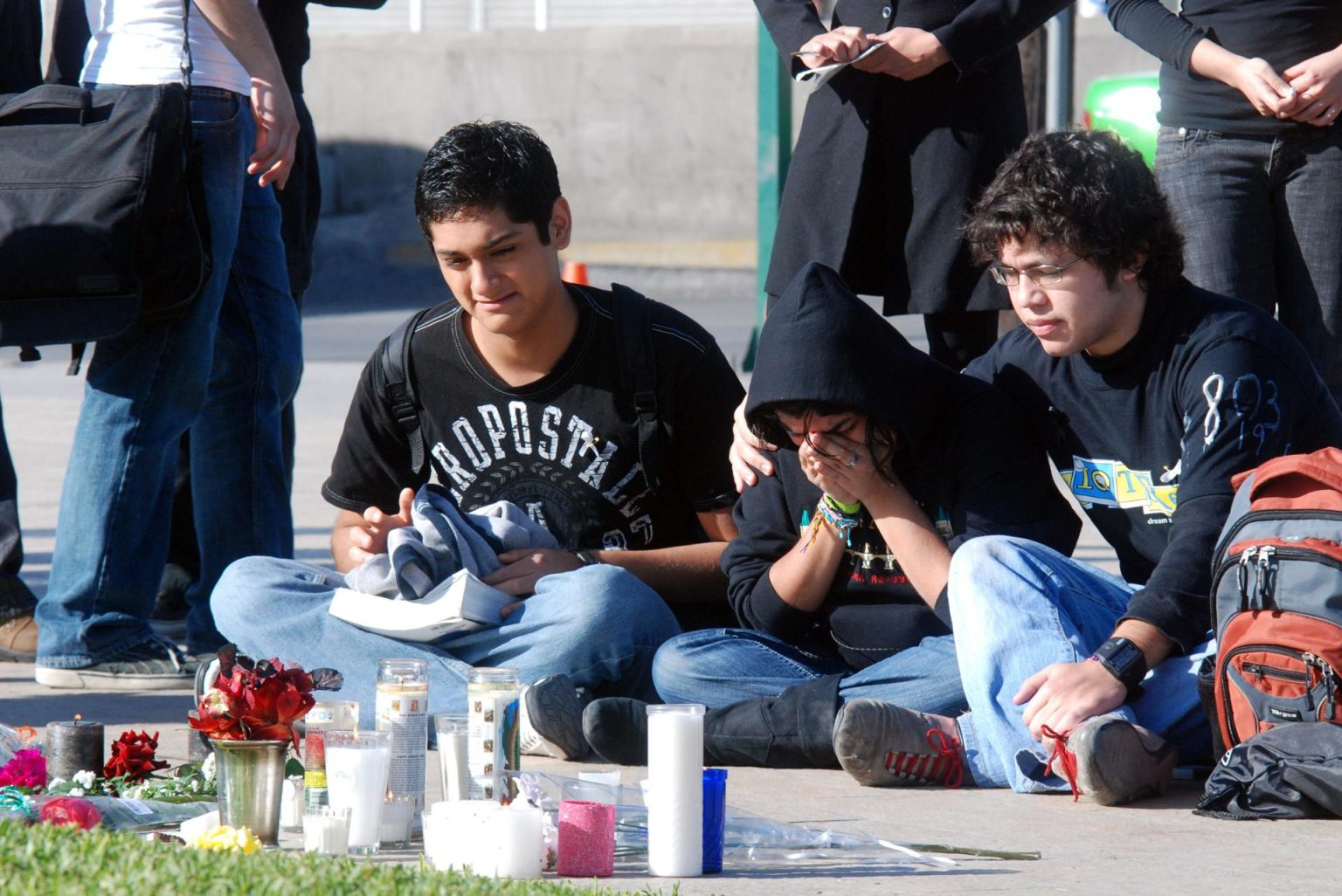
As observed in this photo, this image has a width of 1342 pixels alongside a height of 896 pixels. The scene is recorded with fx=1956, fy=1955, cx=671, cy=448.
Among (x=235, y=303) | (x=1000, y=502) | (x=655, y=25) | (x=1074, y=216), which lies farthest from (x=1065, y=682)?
(x=655, y=25)

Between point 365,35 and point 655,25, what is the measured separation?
3.36 m

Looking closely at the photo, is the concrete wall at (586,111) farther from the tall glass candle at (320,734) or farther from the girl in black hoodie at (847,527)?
the tall glass candle at (320,734)

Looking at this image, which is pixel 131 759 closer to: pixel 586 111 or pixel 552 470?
pixel 552 470

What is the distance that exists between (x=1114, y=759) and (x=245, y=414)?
8.05ft

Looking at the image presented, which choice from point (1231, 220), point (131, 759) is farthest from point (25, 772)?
point (1231, 220)

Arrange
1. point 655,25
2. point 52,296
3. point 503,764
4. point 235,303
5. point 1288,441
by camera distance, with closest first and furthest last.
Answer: point 503,764 → point 1288,441 → point 52,296 → point 235,303 → point 655,25

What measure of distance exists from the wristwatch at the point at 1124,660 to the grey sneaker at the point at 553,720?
3.67ft

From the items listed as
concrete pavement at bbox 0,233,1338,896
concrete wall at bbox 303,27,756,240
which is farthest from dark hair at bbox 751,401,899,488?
concrete wall at bbox 303,27,756,240

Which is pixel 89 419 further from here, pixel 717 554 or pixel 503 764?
pixel 503 764

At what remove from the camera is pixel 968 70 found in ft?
15.4

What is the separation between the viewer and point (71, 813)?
3.21 metres

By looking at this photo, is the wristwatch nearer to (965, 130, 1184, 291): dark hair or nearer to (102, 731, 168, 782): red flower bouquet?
(965, 130, 1184, 291): dark hair

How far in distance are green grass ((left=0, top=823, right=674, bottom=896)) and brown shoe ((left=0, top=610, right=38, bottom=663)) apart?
232 cm

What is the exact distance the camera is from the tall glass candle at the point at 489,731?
333 cm
